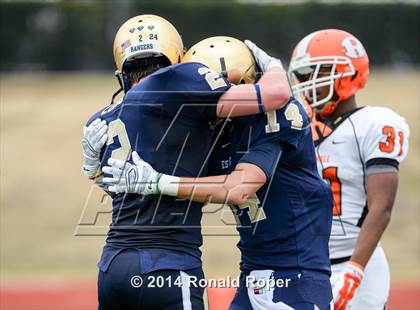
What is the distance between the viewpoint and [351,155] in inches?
168

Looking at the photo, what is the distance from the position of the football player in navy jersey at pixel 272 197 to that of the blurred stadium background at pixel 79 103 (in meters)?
1.80

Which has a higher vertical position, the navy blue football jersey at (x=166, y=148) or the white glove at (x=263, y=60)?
the white glove at (x=263, y=60)

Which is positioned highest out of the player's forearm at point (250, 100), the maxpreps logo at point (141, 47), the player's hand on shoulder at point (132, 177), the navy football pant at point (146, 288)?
the maxpreps logo at point (141, 47)

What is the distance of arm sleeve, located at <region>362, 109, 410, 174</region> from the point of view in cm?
414

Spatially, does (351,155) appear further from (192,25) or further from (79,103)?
(192,25)

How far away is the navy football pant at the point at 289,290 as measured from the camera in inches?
135

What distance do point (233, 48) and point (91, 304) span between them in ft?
17.4

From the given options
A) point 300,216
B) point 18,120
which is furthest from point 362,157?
point 18,120

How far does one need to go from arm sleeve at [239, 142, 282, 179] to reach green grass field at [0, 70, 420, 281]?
6.28 meters

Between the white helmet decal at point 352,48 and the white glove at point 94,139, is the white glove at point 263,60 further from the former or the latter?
the white helmet decal at point 352,48

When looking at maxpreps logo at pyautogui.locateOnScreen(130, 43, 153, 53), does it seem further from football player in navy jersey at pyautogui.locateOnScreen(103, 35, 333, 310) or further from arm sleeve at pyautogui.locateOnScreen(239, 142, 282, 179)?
arm sleeve at pyautogui.locateOnScreen(239, 142, 282, 179)

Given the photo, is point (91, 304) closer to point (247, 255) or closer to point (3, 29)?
point (247, 255)

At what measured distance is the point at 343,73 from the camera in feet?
14.8

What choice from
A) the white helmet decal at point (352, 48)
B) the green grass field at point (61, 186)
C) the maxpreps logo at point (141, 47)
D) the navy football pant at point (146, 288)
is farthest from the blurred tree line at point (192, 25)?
the navy football pant at point (146, 288)
